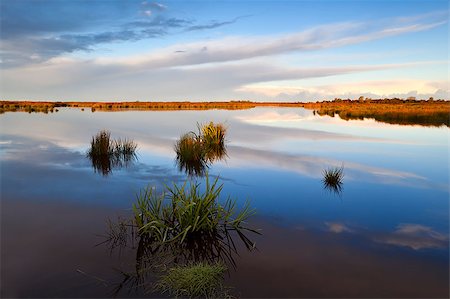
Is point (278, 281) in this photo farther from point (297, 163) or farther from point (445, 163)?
point (445, 163)

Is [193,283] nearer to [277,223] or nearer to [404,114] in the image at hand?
[277,223]

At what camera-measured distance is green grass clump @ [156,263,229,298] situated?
4.72 m

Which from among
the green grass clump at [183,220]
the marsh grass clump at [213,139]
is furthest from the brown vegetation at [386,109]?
the green grass clump at [183,220]

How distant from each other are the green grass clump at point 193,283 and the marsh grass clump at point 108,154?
8953mm

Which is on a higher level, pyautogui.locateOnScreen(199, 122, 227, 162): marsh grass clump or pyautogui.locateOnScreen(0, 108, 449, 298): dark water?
pyautogui.locateOnScreen(199, 122, 227, 162): marsh grass clump

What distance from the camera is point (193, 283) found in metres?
4.80

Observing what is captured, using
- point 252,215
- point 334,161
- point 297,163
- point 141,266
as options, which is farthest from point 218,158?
point 141,266

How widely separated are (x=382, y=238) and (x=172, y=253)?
12.4 feet

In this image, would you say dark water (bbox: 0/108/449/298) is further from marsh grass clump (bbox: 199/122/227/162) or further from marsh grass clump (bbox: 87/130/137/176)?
marsh grass clump (bbox: 199/122/227/162)

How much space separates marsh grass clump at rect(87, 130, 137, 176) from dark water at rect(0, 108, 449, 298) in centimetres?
44

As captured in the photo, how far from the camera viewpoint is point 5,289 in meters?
5.06

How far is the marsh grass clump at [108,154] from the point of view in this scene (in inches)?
549

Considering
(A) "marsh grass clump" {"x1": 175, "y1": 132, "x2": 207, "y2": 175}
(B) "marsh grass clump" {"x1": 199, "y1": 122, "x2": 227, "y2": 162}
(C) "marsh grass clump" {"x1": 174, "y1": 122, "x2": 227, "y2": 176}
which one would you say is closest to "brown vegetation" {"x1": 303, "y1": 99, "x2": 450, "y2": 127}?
(B) "marsh grass clump" {"x1": 199, "y1": 122, "x2": 227, "y2": 162}

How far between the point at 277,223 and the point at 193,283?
3.23 metres
